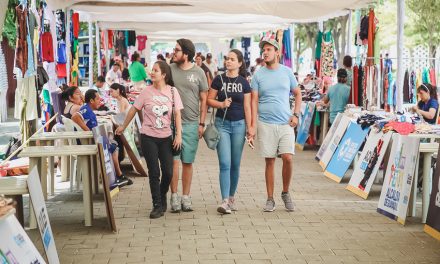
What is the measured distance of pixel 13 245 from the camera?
13.6 ft

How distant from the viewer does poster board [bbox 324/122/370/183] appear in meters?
9.87

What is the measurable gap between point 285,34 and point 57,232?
1405cm

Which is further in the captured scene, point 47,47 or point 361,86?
point 361,86

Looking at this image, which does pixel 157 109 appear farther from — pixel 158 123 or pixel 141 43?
pixel 141 43

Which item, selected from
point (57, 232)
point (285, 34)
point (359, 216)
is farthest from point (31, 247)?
point (285, 34)

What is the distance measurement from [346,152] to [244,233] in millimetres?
3866

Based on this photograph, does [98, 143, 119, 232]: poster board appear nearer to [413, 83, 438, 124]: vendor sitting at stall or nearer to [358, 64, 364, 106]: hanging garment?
[413, 83, 438, 124]: vendor sitting at stall

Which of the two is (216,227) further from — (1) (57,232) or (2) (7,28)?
(2) (7,28)

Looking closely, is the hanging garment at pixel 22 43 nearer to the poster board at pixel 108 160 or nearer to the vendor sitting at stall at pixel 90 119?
the vendor sitting at stall at pixel 90 119

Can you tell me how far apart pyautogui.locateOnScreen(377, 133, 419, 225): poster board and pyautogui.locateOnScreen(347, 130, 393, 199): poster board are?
0.73 metres

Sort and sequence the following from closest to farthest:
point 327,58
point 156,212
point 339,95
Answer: point 156,212 → point 339,95 → point 327,58

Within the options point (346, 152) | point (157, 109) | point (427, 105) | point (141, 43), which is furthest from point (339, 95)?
point (141, 43)

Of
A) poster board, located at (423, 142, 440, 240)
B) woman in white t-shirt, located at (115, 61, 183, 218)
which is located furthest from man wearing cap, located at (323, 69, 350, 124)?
poster board, located at (423, 142, 440, 240)

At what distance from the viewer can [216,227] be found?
22.8 ft
